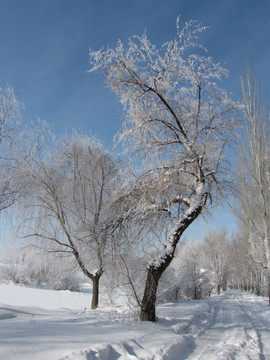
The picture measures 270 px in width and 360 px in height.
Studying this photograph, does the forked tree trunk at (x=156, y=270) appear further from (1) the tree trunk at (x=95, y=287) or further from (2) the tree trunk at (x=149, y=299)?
(1) the tree trunk at (x=95, y=287)

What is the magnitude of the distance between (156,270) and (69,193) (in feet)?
20.2

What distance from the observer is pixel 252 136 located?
1772 centimetres

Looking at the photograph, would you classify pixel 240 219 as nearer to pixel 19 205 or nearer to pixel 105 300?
pixel 105 300

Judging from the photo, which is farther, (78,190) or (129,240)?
(78,190)

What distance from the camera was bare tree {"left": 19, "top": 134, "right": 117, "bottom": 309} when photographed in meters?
11.1

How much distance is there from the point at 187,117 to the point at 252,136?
40.4 feet

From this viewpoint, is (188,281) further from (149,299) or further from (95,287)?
(149,299)

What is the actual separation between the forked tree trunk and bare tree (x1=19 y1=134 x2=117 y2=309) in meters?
3.90

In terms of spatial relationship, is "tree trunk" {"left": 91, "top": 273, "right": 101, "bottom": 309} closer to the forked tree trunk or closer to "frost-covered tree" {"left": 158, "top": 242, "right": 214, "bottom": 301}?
the forked tree trunk

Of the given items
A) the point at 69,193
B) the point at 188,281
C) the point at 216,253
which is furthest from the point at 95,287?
the point at 216,253

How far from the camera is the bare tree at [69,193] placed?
1109 cm

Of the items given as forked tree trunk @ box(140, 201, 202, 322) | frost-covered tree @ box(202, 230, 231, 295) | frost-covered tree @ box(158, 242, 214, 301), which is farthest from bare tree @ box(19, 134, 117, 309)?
frost-covered tree @ box(202, 230, 231, 295)

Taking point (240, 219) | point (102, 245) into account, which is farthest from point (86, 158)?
point (240, 219)

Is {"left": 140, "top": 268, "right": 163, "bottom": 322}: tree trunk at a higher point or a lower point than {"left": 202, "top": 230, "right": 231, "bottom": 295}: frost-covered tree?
lower
